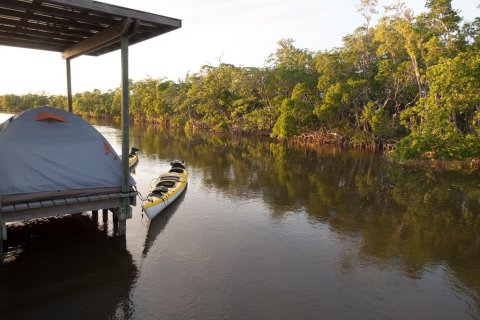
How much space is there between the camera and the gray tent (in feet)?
32.9

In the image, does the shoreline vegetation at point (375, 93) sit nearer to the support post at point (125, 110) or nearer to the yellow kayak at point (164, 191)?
the yellow kayak at point (164, 191)

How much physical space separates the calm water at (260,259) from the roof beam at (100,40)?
6.62 m

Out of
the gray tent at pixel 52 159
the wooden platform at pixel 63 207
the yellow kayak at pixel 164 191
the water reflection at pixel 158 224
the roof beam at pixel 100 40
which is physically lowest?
the water reflection at pixel 158 224

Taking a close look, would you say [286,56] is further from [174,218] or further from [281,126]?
[174,218]

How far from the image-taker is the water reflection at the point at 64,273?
328 inches

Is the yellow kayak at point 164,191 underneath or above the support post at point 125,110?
underneath

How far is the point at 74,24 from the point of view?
10.8 meters

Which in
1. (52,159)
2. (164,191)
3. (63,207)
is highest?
(52,159)

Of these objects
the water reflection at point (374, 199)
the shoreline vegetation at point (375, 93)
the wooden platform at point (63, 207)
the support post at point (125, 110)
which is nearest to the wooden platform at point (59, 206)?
the wooden platform at point (63, 207)

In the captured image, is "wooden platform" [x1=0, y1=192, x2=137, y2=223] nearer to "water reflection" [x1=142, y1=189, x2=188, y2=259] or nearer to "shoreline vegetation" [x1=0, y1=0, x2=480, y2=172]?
"water reflection" [x1=142, y1=189, x2=188, y2=259]

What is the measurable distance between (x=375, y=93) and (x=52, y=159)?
38.9 metres

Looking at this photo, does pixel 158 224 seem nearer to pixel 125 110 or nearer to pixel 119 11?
pixel 125 110

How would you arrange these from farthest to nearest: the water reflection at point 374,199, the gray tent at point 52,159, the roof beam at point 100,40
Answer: the water reflection at point 374,199, the roof beam at point 100,40, the gray tent at point 52,159

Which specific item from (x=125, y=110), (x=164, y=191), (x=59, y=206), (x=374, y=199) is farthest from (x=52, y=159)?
(x=374, y=199)
